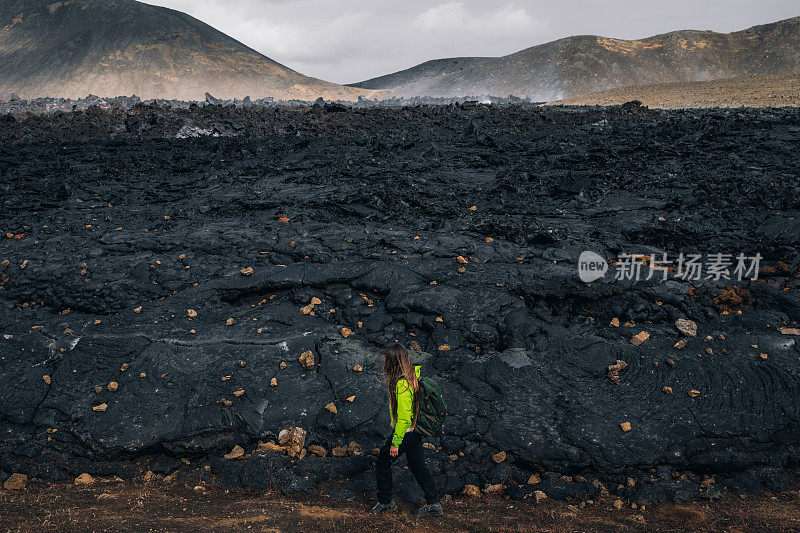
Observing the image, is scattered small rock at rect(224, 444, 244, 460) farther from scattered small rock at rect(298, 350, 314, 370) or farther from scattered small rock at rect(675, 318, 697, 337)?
scattered small rock at rect(675, 318, 697, 337)

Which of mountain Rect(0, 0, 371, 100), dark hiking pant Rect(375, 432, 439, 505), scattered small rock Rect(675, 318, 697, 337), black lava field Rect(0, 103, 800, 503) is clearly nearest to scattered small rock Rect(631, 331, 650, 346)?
black lava field Rect(0, 103, 800, 503)

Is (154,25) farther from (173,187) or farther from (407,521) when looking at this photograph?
(407,521)

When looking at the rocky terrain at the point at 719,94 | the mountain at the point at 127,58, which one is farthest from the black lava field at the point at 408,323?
the mountain at the point at 127,58

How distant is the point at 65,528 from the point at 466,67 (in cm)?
7989

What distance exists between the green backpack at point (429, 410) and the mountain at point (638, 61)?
5899 cm

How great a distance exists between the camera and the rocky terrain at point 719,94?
17.9 metres

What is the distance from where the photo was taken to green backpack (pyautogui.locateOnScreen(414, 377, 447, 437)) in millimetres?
3080

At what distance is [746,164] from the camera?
838cm

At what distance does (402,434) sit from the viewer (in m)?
3.03

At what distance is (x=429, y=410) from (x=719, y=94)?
25.0m

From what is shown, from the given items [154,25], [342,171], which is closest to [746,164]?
[342,171]

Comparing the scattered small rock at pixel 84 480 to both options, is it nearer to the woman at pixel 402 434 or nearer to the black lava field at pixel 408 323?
the black lava field at pixel 408 323

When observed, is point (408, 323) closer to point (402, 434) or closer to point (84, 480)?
point (402, 434)

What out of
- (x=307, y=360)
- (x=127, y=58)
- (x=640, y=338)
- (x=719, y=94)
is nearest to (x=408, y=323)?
(x=307, y=360)
